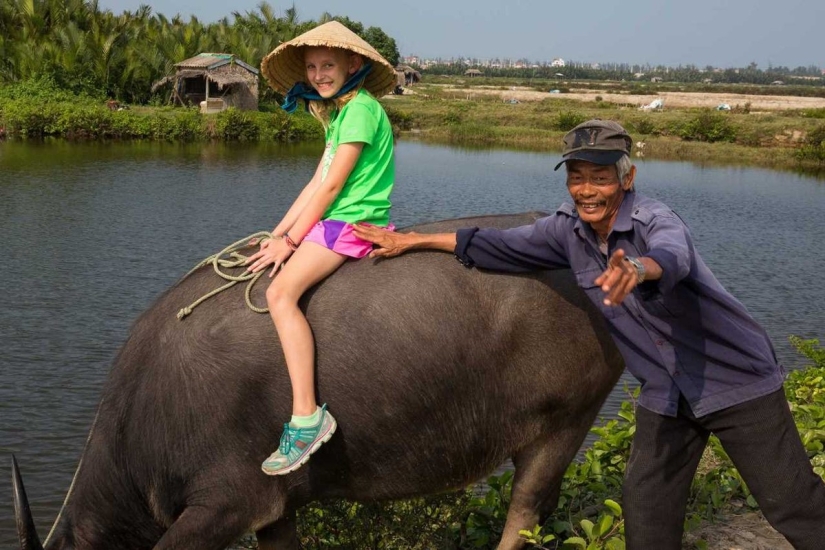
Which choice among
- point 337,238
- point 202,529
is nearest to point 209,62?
point 337,238

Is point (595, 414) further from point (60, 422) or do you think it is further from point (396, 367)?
point (60, 422)

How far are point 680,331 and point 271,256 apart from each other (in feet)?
5.15

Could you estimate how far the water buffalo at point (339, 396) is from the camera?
3297 millimetres

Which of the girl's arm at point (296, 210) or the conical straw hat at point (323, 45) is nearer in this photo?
the conical straw hat at point (323, 45)

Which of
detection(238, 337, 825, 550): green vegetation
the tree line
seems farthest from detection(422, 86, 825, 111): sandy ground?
detection(238, 337, 825, 550): green vegetation

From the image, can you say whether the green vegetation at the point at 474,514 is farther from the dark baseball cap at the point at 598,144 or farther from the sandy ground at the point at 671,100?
the sandy ground at the point at 671,100

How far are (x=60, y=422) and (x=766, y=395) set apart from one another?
5.89 metres

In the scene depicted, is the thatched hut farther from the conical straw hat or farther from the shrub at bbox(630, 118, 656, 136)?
the conical straw hat

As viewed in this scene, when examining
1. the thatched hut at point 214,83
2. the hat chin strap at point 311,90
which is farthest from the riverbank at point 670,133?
the hat chin strap at point 311,90

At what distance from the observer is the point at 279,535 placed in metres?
3.55

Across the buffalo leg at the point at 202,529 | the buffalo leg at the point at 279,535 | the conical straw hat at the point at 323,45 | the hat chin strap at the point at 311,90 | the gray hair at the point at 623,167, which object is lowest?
the buffalo leg at the point at 279,535

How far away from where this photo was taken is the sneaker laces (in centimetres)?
316

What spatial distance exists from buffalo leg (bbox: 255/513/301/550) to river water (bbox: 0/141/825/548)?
2.78 m

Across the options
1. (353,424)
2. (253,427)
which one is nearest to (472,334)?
(353,424)
